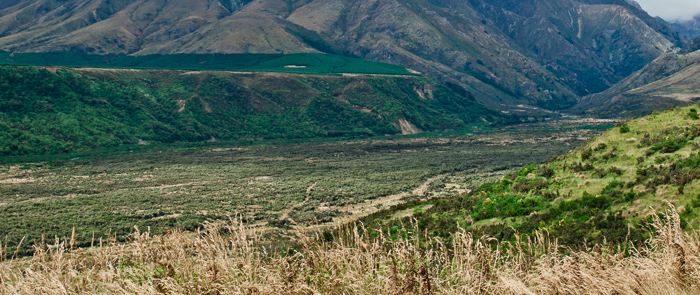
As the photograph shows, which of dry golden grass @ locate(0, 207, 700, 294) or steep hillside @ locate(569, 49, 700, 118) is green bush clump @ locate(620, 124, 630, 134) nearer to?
dry golden grass @ locate(0, 207, 700, 294)

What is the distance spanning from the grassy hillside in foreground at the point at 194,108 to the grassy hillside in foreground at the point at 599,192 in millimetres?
80944

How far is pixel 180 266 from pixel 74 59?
20904cm

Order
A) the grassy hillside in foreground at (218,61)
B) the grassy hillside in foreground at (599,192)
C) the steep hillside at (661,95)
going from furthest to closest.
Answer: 1. the grassy hillside in foreground at (218,61)
2. the steep hillside at (661,95)
3. the grassy hillside in foreground at (599,192)

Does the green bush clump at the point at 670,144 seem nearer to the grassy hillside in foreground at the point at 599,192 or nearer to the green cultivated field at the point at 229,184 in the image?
the grassy hillside in foreground at the point at 599,192

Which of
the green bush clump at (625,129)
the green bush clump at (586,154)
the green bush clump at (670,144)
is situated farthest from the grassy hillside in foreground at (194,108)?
the green bush clump at (670,144)

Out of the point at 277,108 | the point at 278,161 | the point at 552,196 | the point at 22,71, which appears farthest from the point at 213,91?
the point at 552,196

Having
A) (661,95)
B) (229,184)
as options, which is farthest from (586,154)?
(661,95)

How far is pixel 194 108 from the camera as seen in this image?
384 ft

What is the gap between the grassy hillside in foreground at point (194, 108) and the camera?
8931cm

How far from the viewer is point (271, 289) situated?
7.47 metres

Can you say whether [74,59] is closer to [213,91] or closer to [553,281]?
[213,91]

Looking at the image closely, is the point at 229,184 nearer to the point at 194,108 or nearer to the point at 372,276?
the point at 372,276

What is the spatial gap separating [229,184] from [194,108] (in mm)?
70717

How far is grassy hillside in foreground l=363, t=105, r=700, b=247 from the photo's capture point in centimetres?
1777
